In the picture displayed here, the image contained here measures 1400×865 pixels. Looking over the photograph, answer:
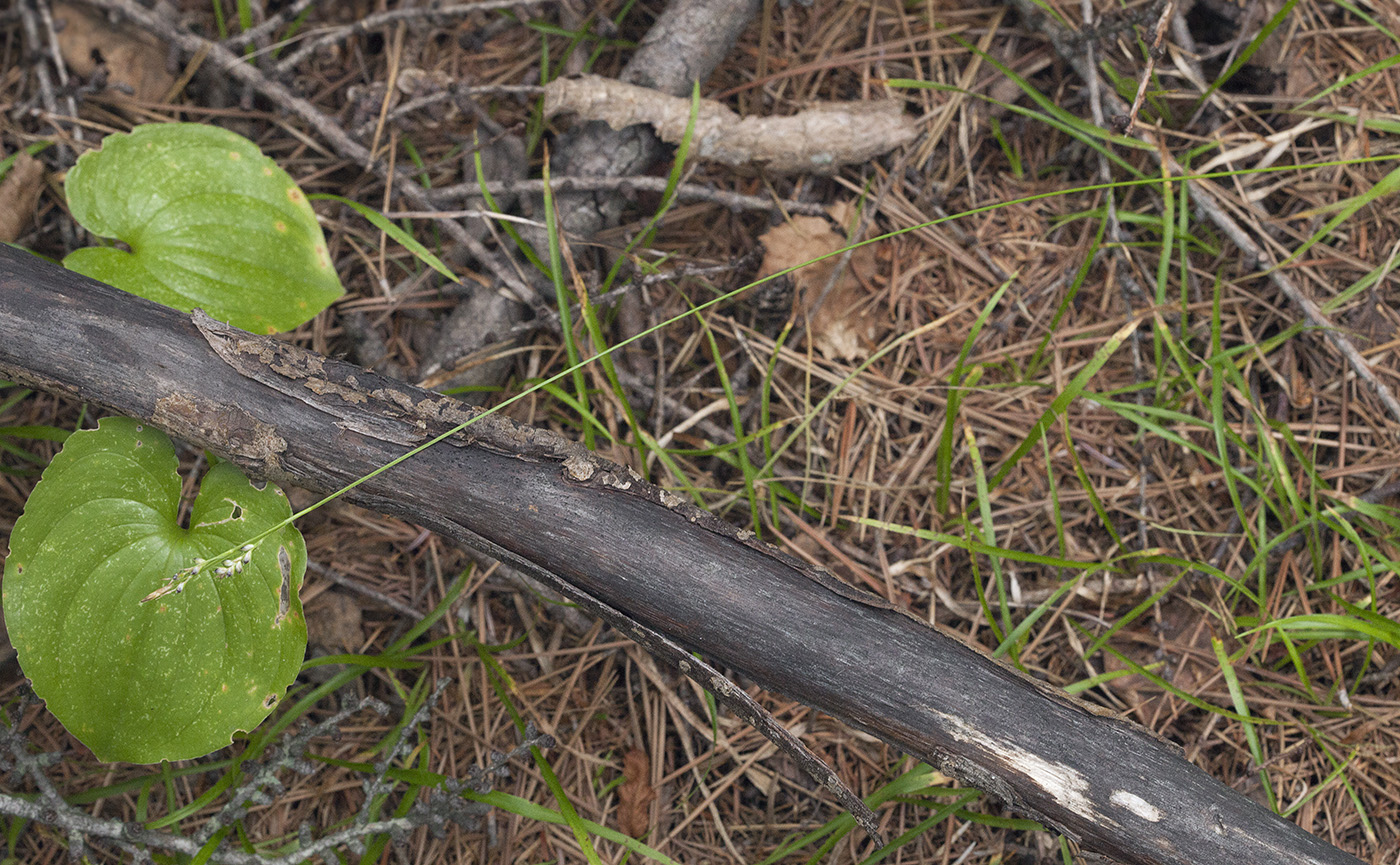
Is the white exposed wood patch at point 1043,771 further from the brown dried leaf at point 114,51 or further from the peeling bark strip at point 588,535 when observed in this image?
the brown dried leaf at point 114,51

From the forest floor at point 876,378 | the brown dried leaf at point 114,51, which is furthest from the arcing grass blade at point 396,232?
the brown dried leaf at point 114,51

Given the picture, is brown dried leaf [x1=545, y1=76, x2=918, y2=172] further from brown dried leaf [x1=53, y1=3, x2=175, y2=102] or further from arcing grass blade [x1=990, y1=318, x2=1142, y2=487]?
brown dried leaf [x1=53, y1=3, x2=175, y2=102]

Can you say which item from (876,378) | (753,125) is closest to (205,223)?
(753,125)

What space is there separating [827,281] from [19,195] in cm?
203

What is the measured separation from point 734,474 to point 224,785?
1.36 metres

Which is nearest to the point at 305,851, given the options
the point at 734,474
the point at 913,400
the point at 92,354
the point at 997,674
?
the point at 92,354

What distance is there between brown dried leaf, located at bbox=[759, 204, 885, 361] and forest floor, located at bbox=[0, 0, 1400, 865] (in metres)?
0.01

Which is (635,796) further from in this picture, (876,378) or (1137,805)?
(876,378)

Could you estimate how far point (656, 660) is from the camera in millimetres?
1906

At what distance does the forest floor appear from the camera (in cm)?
185

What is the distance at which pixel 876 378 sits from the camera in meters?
2.06

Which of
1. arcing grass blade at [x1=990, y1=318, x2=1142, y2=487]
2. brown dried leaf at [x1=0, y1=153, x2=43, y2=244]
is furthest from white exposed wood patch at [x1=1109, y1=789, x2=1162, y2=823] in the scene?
brown dried leaf at [x1=0, y1=153, x2=43, y2=244]

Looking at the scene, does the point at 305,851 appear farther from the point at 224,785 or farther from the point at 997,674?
the point at 997,674

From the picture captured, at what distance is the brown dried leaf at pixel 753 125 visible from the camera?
196cm
